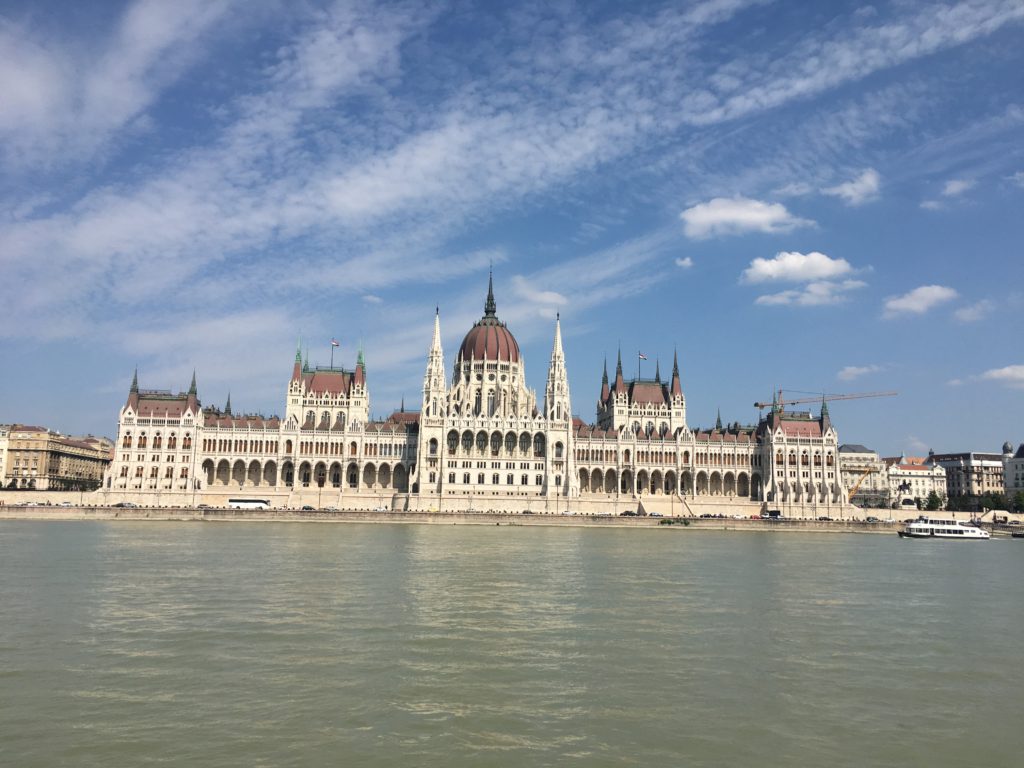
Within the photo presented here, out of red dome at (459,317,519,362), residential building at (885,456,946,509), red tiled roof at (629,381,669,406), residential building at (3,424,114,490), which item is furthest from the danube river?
residential building at (885,456,946,509)

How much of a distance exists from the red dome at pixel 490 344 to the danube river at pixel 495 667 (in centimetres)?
7872

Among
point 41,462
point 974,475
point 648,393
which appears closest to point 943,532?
point 648,393

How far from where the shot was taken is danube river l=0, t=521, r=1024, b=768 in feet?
53.0

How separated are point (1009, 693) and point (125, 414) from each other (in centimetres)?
11291

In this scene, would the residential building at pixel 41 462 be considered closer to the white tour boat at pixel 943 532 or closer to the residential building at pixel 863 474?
the white tour boat at pixel 943 532

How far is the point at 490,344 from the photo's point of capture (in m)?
123

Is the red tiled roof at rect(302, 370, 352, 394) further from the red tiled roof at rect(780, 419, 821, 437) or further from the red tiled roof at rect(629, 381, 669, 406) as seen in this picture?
the red tiled roof at rect(780, 419, 821, 437)

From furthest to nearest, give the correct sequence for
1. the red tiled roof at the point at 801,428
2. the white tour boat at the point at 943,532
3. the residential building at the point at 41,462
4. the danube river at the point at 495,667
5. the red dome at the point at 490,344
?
the residential building at the point at 41,462 → the red tiled roof at the point at 801,428 → the red dome at the point at 490,344 → the white tour boat at the point at 943,532 → the danube river at the point at 495,667

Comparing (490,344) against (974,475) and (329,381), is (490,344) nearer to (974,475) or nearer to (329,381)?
(329,381)

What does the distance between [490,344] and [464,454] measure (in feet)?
59.0

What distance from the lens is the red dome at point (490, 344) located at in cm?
12238

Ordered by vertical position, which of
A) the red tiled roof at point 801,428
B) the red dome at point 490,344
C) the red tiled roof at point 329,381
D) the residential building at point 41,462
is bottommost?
the residential building at point 41,462

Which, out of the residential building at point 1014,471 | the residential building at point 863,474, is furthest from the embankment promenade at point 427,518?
the residential building at point 1014,471

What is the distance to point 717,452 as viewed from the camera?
122750mm
